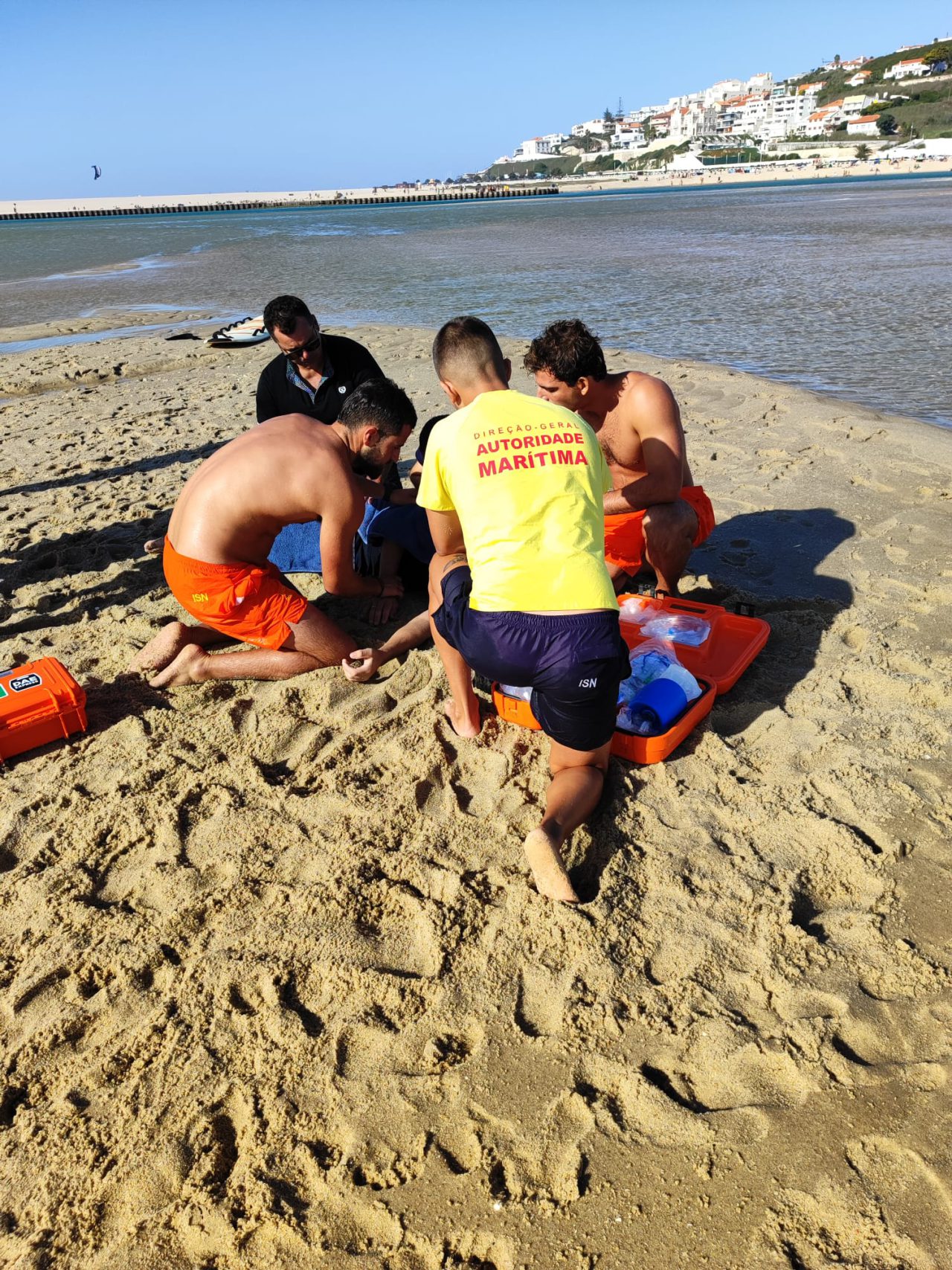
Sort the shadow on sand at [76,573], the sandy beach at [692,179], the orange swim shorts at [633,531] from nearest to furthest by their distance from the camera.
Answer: the orange swim shorts at [633,531] → the shadow on sand at [76,573] → the sandy beach at [692,179]

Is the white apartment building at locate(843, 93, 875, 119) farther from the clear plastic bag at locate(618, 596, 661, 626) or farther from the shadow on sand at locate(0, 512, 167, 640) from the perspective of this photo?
the clear plastic bag at locate(618, 596, 661, 626)

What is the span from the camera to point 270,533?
12.1 ft

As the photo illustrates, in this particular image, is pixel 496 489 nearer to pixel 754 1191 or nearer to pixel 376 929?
pixel 376 929

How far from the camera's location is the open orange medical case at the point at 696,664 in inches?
119

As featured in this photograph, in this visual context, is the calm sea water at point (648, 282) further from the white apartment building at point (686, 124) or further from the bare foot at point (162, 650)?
the white apartment building at point (686, 124)

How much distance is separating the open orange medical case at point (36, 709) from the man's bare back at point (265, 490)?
2.51ft

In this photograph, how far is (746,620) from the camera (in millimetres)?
3689

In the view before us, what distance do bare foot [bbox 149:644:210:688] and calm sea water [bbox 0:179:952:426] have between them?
6.42 m

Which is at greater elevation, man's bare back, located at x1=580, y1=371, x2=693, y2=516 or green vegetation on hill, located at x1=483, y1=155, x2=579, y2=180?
green vegetation on hill, located at x1=483, y1=155, x2=579, y2=180

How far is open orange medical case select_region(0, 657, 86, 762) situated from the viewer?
3.21m

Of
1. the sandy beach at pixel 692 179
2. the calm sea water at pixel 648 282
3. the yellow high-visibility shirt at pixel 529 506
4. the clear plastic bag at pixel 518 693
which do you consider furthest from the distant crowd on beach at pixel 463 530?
the sandy beach at pixel 692 179

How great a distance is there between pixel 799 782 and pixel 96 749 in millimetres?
2721

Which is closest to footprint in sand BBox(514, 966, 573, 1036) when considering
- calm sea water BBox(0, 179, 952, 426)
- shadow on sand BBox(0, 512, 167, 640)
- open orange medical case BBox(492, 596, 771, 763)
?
open orange medical case BBox(492, 596, 771, 763)

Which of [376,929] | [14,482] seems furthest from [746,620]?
[14,482]
